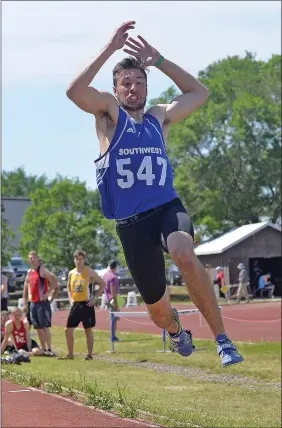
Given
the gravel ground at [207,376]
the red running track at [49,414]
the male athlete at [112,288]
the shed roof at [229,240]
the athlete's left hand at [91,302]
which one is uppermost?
the shed roof at [229,240]

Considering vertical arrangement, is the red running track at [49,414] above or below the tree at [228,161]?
below

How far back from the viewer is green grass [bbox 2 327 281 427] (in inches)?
373

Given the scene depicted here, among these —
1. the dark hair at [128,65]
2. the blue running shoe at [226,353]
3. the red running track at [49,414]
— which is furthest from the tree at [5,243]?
the blue running shoe at [226,353]

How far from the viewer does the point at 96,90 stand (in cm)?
608

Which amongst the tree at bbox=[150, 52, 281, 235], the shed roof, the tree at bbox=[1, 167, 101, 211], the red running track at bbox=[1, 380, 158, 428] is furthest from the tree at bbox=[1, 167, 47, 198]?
the red running track at bbox=[1, 380, 158, 428]

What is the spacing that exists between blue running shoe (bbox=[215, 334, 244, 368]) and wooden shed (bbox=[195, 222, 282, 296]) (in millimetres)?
39713

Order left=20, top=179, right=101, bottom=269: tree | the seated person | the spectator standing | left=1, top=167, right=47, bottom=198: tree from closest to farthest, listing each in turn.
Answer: the seated person, the spectator standing, left=20, top=179, right=101, bottom=269: tree, left=1, top=167, right=47, bottom=198: tree

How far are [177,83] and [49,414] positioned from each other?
4.01 m

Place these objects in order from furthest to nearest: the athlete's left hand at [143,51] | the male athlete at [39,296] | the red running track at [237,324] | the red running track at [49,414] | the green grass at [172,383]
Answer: the red running track at [237,324]
the male athlete at [39,296]
the green grass at [172,383]
the red running track at [49,414]
the athlete's left hand at [143,51]

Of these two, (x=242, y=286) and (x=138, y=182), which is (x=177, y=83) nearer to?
(x=138, y=182)

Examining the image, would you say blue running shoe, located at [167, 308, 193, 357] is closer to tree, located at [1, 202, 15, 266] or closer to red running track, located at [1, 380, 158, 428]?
red running track, located at [1, 380, 158, 428]

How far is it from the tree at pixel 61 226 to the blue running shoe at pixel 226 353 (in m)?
48.7

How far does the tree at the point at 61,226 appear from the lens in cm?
5518

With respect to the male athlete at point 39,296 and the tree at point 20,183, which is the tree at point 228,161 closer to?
the male athlete at point 39,296
